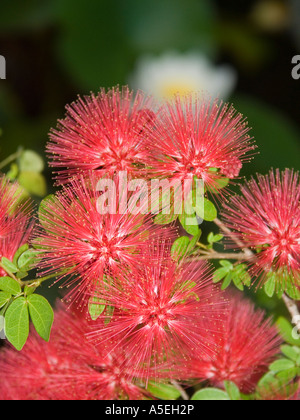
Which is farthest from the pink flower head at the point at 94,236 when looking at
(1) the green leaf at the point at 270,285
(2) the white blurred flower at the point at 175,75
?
(2) the white blurred flower at the point at 175,75

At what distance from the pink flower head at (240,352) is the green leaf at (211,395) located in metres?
0.03

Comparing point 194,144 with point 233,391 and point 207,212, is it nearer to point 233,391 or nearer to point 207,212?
point 207,212

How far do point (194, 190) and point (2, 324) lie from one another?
0.82ft

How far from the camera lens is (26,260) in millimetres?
586

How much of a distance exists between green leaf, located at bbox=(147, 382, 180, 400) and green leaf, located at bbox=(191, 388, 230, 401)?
0.08 feet

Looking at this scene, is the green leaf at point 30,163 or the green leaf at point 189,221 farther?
the green leaf at point 30,163

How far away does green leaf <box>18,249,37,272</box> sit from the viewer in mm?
584

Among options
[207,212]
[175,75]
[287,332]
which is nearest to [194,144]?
[207,212]

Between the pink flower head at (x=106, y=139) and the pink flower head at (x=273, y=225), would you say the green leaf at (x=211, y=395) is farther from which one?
the pink flower head at (x=106, y=139)

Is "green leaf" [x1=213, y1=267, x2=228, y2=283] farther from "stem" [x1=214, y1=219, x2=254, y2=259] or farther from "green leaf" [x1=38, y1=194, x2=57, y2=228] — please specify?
"green leaf" [x1=38, y1=194, x2=57, y2=228]

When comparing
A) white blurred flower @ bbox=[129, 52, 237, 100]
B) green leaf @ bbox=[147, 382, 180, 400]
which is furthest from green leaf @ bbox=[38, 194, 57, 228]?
white blurred flower @ bbox=[129, 52, 237, 100]

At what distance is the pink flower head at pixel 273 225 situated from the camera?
56cm
